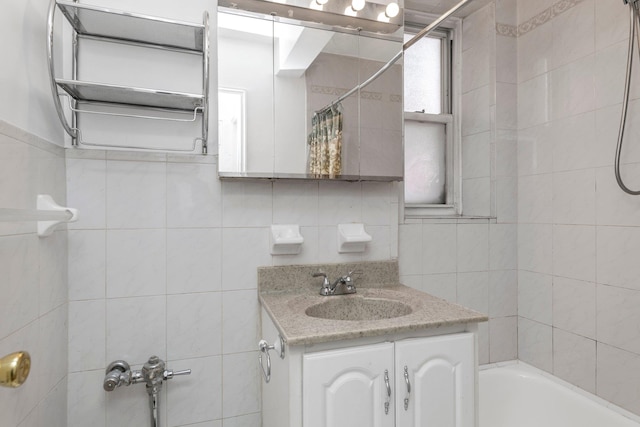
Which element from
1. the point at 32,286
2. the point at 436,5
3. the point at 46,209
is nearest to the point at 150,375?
the point at 32,286

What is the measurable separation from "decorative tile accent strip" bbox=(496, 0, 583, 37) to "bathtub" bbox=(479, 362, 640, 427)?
175 cm

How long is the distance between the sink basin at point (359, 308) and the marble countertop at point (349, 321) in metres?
0.02

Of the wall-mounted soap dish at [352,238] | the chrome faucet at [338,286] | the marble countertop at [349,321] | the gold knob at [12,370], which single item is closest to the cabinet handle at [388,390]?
the marble countertop at [349,321]

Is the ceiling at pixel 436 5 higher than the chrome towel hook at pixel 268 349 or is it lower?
higher

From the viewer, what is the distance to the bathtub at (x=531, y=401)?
1.54m

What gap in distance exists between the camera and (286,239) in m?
1.44

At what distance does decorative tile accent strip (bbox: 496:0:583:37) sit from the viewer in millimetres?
1691

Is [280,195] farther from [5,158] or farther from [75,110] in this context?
[5,158]

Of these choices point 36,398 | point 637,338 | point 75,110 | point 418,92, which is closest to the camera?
point 36,398

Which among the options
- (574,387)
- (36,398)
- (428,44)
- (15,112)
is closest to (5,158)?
(15,112)

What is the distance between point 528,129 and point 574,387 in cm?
126

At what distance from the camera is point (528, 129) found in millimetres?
1887

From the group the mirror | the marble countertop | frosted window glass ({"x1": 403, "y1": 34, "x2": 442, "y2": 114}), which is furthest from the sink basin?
frosted window glass ({"x1": 403, "y1": 34, "x2": 442, "y2": 114})

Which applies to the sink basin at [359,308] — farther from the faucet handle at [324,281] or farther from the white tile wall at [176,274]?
the white tile wall at [176,274]
